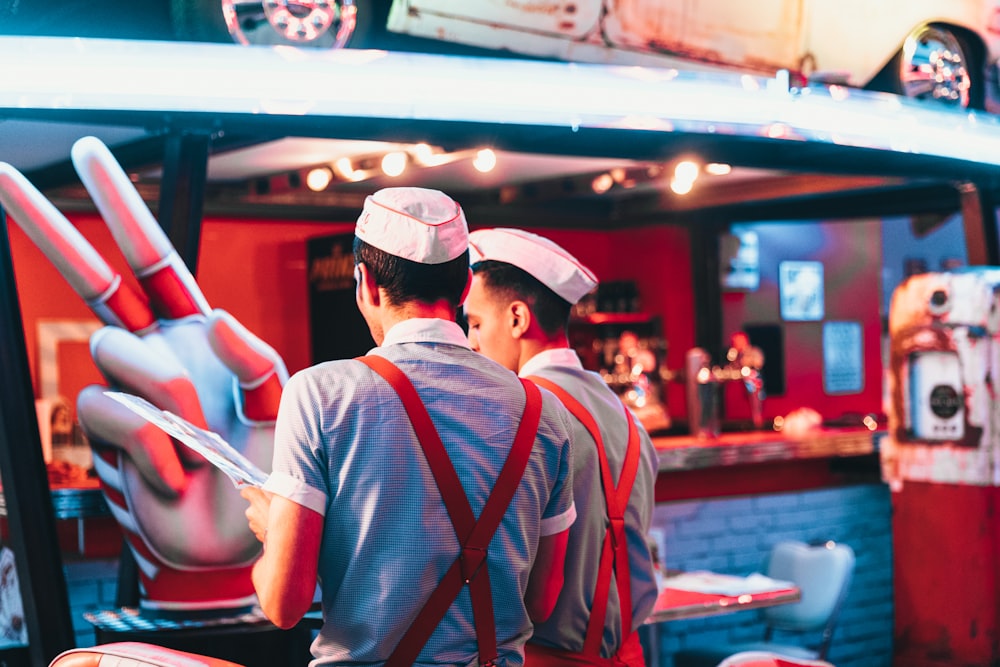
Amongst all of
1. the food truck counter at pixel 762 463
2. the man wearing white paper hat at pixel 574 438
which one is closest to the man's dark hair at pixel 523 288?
the man wearing white paper hat at pixel 574 438

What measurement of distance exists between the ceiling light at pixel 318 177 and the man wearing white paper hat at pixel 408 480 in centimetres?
479

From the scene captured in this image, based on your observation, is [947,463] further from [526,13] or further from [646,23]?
[526,13]

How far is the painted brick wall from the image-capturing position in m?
5.81

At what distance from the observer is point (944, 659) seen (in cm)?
599

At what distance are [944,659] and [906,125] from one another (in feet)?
8.61

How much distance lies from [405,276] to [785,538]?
15.4 ft

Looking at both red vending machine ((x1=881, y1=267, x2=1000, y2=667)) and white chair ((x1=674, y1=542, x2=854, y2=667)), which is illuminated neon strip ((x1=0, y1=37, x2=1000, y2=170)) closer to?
red vending machine ((x1=881, y1=267, x2=1000, y2=667))

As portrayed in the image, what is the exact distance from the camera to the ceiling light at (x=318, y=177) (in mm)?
6728

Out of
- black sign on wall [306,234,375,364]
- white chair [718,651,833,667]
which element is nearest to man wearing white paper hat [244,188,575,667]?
white chair [718,651,833,667]

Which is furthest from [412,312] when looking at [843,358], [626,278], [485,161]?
[843,358]

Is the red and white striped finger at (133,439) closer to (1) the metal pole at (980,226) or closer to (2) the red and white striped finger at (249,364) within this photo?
(2) the red and white striped finger at (249,364)

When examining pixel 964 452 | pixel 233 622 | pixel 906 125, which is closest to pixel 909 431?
pixel 964 452

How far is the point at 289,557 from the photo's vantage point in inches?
71.4

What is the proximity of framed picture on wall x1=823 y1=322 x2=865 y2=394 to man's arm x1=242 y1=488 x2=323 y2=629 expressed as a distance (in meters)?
8.79
